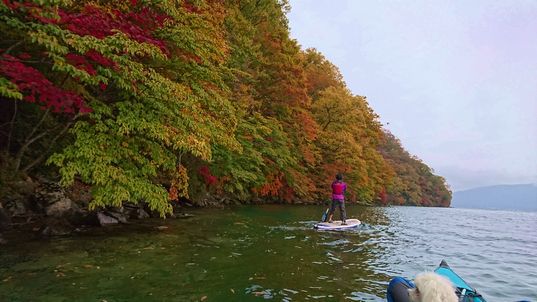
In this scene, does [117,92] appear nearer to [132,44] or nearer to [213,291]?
[132,44]

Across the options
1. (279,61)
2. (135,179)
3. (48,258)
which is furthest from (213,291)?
(279,61)

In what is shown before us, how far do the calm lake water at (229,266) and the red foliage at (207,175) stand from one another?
26.4 ft

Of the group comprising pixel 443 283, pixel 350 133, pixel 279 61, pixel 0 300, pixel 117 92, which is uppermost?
pixel 279 61

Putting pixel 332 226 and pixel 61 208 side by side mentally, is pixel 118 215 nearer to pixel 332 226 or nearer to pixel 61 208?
pixel 61 208

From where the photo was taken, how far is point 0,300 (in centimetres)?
584

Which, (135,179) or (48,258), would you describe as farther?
(135,179)

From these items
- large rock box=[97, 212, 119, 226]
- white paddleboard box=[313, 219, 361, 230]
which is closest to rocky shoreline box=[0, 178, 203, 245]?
large rock box=[97, 212, 119, 226]

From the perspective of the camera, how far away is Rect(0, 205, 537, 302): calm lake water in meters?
6.86

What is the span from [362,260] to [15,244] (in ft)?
32.5

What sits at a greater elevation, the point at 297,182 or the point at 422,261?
the point at 297,182

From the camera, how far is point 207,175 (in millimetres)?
23406

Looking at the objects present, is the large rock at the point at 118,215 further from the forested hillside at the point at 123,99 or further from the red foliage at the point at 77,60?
the red foliage at the point at 77,60

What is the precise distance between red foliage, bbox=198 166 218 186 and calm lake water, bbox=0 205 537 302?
26.4ft

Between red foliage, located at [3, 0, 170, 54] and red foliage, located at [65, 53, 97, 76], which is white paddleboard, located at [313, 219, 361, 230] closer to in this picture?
red foliage, located at [3, 0, 170, 54]
